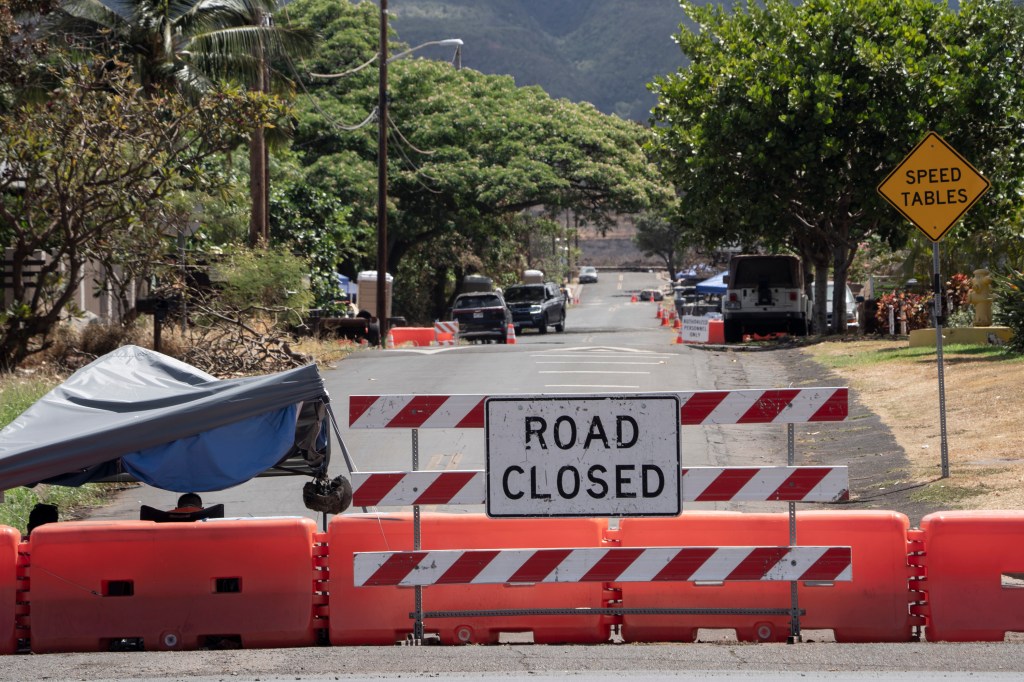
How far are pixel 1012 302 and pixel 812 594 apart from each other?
16.2 m

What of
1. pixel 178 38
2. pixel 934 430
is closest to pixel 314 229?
pixel 178 38

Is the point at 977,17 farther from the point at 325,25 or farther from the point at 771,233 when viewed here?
the point at 325,25

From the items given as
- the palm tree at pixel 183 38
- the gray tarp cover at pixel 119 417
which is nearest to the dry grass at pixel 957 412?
the gray tarp cover at pixel 119 417

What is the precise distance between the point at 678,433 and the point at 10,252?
911 inches

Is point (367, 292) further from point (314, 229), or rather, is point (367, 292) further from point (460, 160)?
point (460, 160)

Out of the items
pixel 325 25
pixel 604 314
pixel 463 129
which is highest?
pixel 325 25

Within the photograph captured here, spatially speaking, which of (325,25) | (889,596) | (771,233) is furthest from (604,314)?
(889,596)

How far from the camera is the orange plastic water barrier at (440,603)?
742 cm

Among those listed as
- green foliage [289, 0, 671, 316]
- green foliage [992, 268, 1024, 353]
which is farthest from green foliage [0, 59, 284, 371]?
green foliage [289, 0, 671, 316]

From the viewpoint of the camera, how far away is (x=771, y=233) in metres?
33.1

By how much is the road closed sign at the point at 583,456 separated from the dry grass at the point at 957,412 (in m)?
4.56

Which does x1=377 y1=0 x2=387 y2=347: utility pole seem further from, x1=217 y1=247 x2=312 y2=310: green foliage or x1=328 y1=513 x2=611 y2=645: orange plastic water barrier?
x1=328 y1=513 x2=611 y2=645: orange plastic water barrier

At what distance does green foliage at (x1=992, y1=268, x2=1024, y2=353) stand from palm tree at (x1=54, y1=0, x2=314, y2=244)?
15412mm

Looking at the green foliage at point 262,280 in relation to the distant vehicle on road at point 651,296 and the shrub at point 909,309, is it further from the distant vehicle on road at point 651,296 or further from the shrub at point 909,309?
the distant vehicle on road at point 651,296
